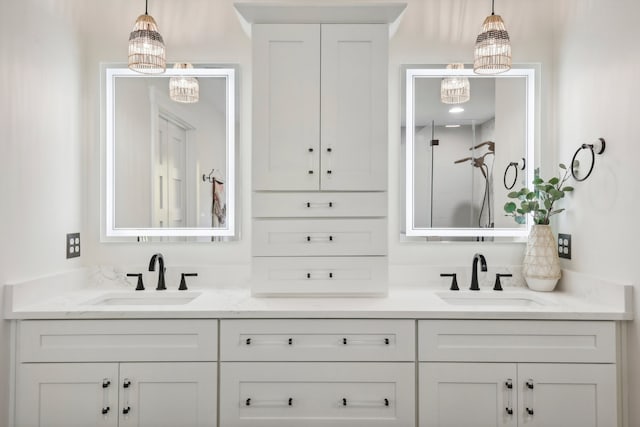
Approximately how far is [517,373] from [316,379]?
84 cm

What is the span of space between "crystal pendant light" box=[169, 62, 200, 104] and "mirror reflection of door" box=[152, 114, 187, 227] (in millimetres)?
137

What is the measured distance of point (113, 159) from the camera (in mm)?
2252

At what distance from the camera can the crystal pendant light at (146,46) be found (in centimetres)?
193

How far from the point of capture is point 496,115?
89.4 inches

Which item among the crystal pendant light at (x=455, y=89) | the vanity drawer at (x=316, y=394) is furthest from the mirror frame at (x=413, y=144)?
the vanity drawer at (x=316, y=394)

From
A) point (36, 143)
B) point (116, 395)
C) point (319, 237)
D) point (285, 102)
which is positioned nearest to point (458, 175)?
point (319, 237)

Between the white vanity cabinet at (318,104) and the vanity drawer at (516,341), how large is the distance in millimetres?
738

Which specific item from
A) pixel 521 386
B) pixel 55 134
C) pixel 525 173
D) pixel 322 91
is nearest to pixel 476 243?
pixel 525 173

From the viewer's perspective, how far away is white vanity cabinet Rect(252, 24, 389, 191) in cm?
193

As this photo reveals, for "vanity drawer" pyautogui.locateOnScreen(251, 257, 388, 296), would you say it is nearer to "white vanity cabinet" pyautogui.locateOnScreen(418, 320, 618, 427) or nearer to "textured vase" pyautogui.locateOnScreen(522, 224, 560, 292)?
"white vanity cabinet" pyautogui.locateOnScreen(418, 320, 618, 427)

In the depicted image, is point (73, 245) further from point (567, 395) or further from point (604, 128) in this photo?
point (604, 128)

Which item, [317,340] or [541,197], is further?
[541,197]

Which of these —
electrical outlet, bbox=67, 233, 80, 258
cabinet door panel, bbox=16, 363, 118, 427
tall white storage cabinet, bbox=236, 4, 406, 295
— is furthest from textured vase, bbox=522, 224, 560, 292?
electrical outlet, bbox=67, 233, 80, 258

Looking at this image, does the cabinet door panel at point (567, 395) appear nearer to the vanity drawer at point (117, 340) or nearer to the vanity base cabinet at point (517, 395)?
the vanity base cabinet at point (517, 395)
